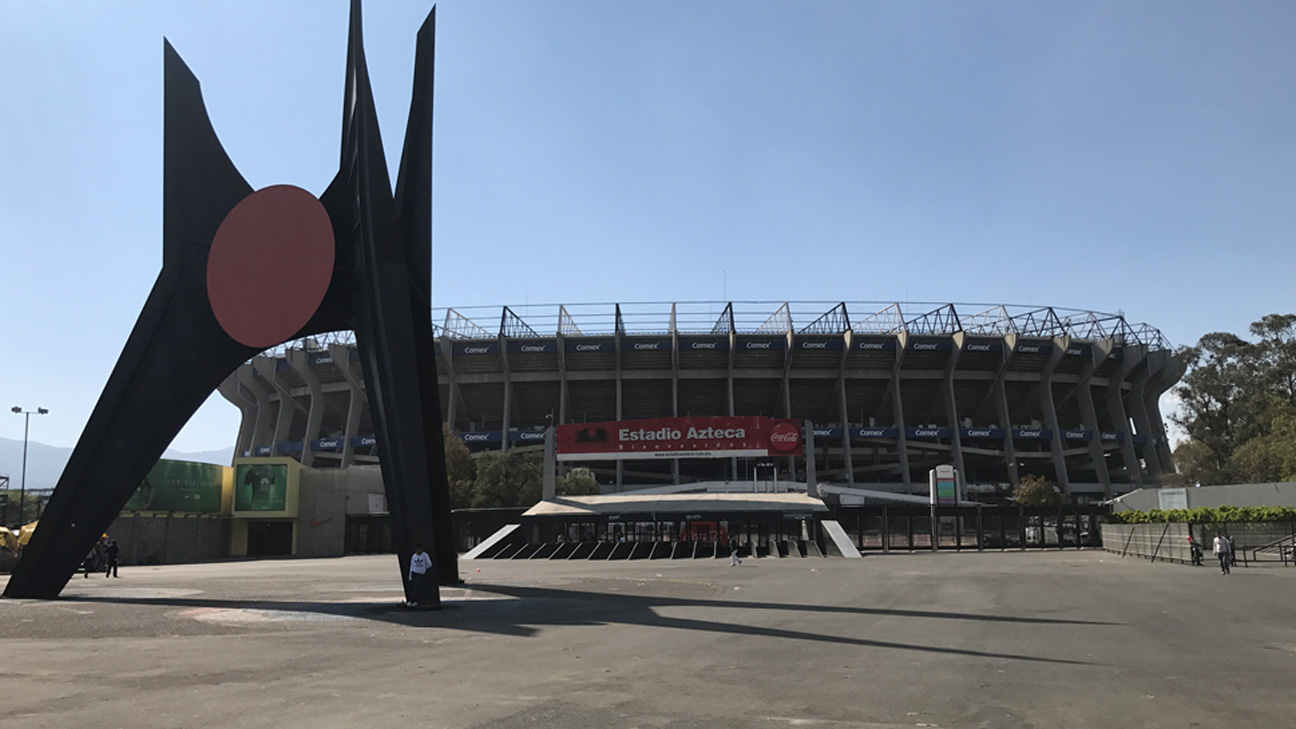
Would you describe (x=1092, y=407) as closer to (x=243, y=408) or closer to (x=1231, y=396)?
(x=1231, y=396)

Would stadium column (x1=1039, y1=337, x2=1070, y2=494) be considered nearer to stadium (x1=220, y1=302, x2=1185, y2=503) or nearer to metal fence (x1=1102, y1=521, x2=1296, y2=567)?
stadium (x1=220, y1=302, x2=1185, y2=503)

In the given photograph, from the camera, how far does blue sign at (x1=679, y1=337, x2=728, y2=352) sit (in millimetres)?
83250

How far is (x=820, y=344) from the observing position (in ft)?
273

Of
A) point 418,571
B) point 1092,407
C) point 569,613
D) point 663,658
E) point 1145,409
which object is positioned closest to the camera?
point 663,658

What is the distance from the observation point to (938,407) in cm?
9325

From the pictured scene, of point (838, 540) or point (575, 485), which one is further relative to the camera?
point (575, 485)

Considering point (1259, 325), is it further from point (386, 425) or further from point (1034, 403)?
point (386, 425)

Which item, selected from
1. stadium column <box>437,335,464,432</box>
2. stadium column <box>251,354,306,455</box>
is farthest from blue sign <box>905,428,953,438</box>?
stadium column <box>251,354,306,455</box>

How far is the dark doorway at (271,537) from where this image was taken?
56.0 m

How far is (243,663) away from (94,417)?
44.6 feet

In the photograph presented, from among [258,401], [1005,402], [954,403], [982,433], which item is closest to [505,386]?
[258,401]

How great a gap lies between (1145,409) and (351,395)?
8616 cm

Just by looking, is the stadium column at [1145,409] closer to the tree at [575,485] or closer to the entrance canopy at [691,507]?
the entrance canopy at [691,507]

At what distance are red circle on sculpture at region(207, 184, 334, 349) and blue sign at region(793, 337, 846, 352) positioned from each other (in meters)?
65.1
